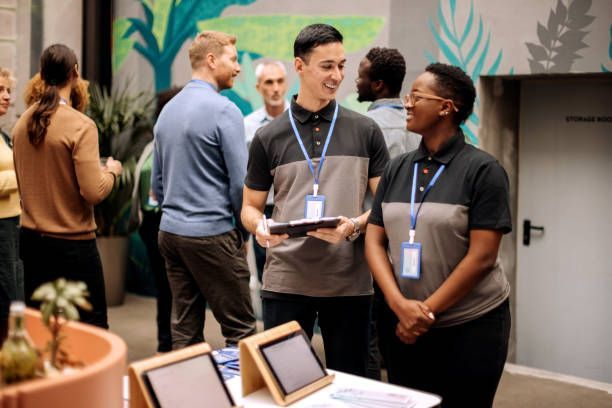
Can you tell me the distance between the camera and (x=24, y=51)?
21.6 ft

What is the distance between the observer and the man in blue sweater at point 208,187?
3.62 m

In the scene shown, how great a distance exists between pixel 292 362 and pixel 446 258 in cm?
61

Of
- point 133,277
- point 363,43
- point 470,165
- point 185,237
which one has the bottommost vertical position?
point 133,277

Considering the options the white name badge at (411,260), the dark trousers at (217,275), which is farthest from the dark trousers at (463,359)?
the dark trousers at (217,275)

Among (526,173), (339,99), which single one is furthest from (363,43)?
(526,173)

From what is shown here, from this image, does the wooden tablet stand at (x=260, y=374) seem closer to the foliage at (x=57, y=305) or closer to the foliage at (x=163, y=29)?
the foliage at (x=57, y=305)

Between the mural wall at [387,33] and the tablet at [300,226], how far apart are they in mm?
2429

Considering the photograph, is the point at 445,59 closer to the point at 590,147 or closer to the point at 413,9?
the point at 413,9

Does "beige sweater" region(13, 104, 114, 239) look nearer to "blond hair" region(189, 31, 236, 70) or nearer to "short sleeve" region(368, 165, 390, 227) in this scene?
"blond hair" region(189, 31, 236, 70)

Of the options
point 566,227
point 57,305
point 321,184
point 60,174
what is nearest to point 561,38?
point 566,227

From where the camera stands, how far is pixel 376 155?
120 inches

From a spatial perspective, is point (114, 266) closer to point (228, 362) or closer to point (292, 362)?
point (228, 362)

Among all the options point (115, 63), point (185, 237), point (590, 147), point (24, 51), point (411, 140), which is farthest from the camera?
point (115, 63)

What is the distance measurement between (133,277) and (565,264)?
3.58 meters
